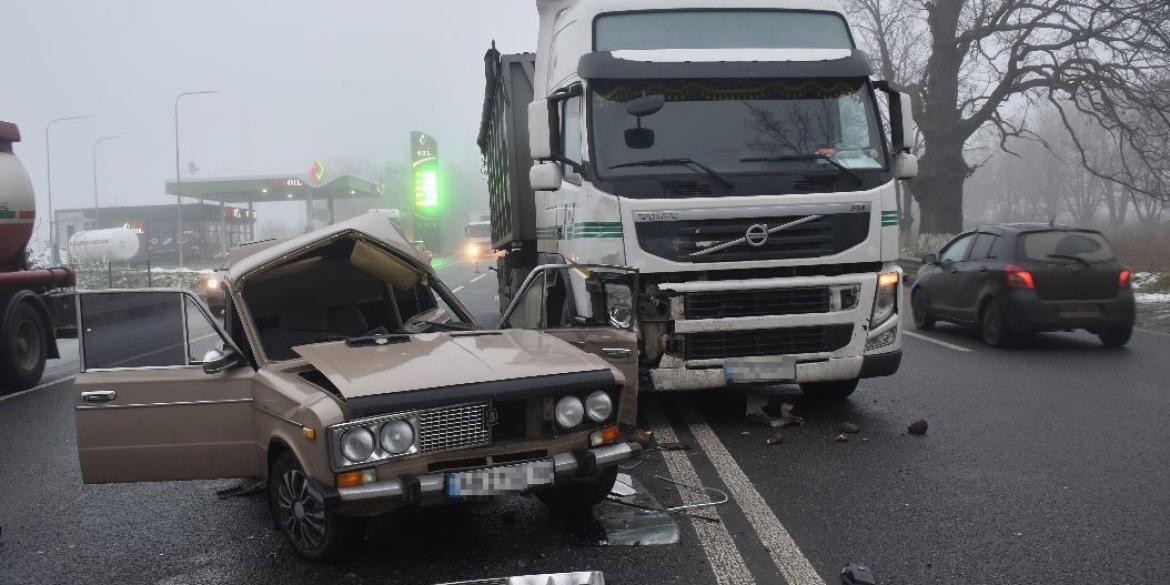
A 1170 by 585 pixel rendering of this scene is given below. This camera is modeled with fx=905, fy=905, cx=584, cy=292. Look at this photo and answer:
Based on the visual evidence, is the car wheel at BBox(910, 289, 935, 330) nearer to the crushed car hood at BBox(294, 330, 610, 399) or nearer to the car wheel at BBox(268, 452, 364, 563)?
the crushed car hood at BBox(294, 330, 610, 399)

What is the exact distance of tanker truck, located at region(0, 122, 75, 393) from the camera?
1003cm

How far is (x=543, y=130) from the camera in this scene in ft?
23.0

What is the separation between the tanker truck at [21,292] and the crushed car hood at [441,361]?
285 inches

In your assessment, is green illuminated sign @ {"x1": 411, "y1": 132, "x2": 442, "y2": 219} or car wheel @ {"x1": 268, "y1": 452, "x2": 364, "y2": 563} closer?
car wheel @ {"x1": 268, "y1": 452, "x2": 364, "y2": 563}

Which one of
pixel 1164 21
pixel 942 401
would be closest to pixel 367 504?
pixel 942 401

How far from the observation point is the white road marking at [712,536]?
152 inches

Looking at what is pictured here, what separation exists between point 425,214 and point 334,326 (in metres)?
43.6

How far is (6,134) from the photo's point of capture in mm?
11219

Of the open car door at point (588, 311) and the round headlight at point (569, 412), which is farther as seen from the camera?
the open car door at point (588, 311)

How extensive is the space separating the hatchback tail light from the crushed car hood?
774cm

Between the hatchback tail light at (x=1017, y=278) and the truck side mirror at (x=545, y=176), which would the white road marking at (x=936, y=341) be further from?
the truck side mirror at (x=545, y=176)

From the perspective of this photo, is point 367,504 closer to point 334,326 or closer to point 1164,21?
point 334,326

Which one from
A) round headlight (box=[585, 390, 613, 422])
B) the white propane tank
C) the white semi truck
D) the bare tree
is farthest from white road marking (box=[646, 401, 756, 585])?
the white propane tank

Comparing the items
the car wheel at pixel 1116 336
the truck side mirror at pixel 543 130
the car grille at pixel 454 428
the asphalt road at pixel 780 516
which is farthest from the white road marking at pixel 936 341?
the car grille at pixel 454 428
